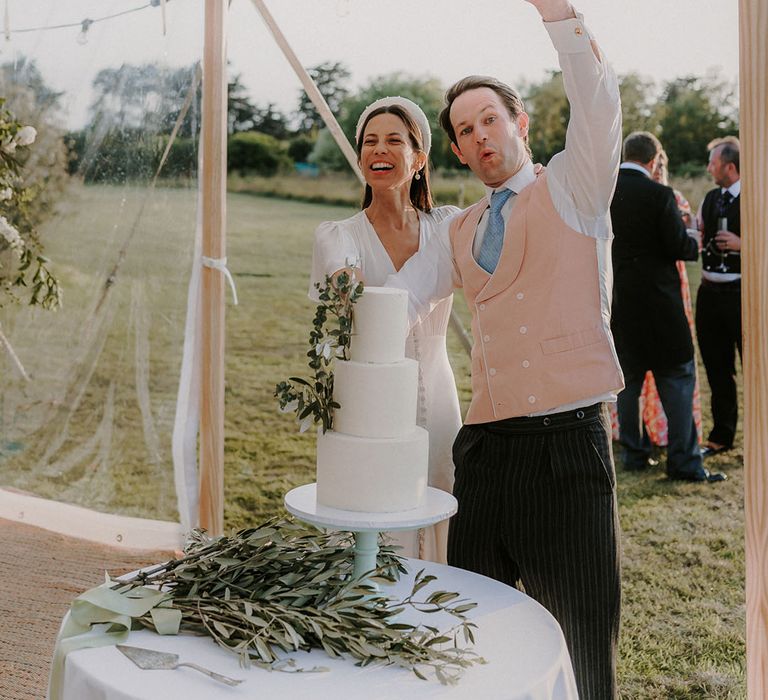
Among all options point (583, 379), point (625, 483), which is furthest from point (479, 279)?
point (625, 483)

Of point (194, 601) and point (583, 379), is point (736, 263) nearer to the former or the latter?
point (583, 379)

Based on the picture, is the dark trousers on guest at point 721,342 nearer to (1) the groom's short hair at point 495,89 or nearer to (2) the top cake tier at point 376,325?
(1) the groom's short hair at point 495,89

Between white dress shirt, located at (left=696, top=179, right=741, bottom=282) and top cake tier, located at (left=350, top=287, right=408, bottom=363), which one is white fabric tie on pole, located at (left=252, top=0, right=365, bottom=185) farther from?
white dress shirt, located at (left=696, top=179, right=741, bottom=282)

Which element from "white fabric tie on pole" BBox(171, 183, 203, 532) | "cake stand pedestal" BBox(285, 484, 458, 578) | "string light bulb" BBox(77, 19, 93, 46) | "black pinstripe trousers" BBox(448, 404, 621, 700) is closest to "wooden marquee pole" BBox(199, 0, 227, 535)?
"white fabric tie on pole" BBox(171, 183, 203, 532)

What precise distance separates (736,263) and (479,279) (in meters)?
3.29

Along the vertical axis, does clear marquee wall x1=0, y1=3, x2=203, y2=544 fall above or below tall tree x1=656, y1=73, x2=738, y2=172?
below

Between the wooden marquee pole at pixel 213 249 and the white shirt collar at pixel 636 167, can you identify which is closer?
the wooden marquee pole at pixel 213 249

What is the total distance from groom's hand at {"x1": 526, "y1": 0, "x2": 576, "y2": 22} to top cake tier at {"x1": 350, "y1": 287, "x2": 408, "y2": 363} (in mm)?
618

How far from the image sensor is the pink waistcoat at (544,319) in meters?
1.94

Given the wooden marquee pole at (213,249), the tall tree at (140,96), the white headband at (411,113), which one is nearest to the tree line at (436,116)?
the tall tree at (140,96)

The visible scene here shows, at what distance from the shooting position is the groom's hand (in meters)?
1.79

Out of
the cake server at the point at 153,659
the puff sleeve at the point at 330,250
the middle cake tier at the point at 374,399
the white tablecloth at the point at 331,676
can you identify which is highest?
the puff sleeve at the point at 330,250

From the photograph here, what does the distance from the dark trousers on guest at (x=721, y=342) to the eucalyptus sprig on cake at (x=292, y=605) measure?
373cm

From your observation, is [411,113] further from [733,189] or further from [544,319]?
[733,189]
